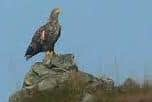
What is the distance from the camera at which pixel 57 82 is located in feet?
37.1

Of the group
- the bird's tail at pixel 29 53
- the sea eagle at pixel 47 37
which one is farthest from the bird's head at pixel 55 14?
the bird's tail at pixel 29 53

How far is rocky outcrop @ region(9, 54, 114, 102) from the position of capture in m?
10.6

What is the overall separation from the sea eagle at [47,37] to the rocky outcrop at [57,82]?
328 millimetres

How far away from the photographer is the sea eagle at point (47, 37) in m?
12.7

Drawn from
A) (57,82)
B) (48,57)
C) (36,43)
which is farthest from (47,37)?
(57,82)

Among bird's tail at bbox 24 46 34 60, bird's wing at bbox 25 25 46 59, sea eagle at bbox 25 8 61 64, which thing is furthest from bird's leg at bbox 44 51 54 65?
bird's tail at bbox 24 46 34 60

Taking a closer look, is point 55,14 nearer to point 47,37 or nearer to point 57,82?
point 47,37

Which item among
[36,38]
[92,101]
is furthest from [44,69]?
[92,101]

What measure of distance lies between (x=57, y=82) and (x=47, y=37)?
1.76m

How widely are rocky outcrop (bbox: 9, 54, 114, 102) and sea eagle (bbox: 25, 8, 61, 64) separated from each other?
0.33 metres

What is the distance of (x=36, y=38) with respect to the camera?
12820 mm

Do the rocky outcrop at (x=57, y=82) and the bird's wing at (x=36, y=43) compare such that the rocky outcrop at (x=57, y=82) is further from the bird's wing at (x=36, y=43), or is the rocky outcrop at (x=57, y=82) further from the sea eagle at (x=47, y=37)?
the bird's wing at (x=36, y=43)

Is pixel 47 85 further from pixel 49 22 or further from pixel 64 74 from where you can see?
pixel 49 22

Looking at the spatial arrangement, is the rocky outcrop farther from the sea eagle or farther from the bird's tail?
the bird's tail
